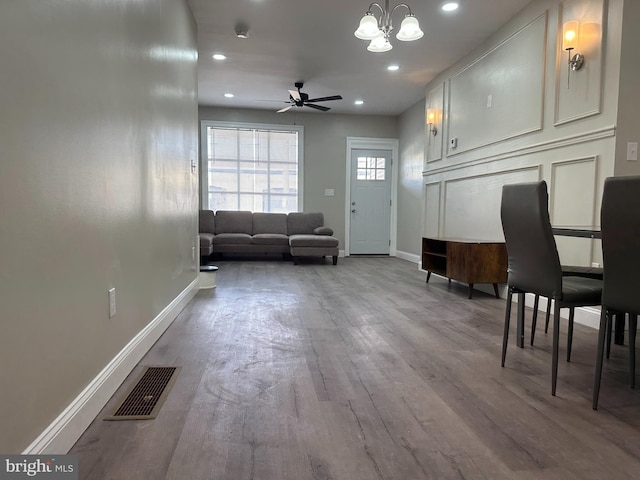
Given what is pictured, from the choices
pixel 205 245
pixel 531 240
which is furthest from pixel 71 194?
pixel 205 245

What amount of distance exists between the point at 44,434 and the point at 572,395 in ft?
6.57

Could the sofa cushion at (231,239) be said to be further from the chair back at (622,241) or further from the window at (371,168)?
the chair back at (622,241)

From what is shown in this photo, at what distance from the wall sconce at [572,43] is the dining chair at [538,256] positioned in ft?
5.29

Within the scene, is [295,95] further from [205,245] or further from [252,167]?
[205,245]

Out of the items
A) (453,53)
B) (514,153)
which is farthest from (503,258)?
(453,53)

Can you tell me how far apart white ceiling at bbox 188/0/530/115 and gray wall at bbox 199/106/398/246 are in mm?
761

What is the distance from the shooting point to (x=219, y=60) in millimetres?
4695

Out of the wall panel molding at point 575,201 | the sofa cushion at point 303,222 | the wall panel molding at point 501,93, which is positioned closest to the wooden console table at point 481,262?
the wall panel molding at point 575,201

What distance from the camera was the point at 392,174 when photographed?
7.46m

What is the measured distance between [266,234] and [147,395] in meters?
4.94

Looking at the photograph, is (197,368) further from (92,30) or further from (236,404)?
(92,30)

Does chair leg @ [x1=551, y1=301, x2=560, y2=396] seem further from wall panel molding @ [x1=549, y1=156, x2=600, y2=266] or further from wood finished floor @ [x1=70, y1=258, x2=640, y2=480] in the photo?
wall panel molding @ [x1=549, y1=156, x2=600, y2=266]

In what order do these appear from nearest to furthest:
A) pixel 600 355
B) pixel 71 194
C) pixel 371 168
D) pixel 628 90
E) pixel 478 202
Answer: pixel 71 194
pixel 600 355
pixel 628 90
pixel 478 202
pixel 371 168

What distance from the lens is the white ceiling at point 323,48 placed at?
3469 millimetres
